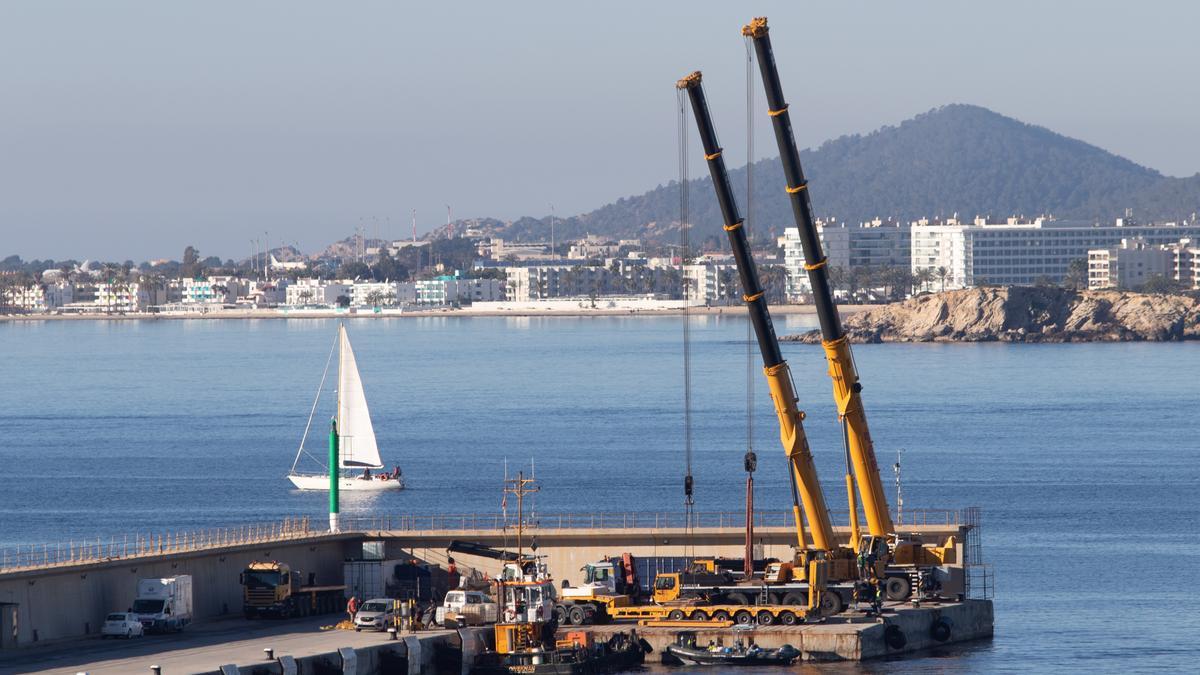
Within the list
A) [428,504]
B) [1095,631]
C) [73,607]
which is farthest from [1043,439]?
[73,607]

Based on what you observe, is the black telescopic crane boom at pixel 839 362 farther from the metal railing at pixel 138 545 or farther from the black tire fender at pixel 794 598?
the metal railing at pixel 138 545

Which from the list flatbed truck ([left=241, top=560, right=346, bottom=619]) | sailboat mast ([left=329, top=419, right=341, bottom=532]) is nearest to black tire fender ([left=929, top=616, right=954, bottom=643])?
flatbed truck ([left=241, top=560, right=346, bottom=619])

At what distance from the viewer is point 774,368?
5562 cm

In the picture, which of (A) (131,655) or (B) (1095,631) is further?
(B) (1095,631)

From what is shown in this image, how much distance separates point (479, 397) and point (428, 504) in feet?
276

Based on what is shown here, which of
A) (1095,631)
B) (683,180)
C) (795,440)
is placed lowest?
(1095,631)

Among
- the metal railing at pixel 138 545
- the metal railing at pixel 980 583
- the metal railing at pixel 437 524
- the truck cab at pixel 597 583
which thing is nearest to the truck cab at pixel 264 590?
the metal railing at pixel 138 545

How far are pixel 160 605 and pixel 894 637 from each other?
1873 centimetres

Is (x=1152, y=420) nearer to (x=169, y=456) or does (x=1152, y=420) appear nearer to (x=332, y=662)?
(x=169, y=456)

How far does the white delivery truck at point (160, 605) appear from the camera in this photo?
51.8 m

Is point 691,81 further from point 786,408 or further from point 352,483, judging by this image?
point 352,483

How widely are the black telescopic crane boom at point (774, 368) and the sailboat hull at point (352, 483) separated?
174ft

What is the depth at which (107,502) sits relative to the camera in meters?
99.1

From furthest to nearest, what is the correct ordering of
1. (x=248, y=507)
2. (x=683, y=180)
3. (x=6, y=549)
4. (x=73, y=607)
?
(x=248, y=507), (x=6, y=549), (x=683, y=180), (x=73, y=607)
